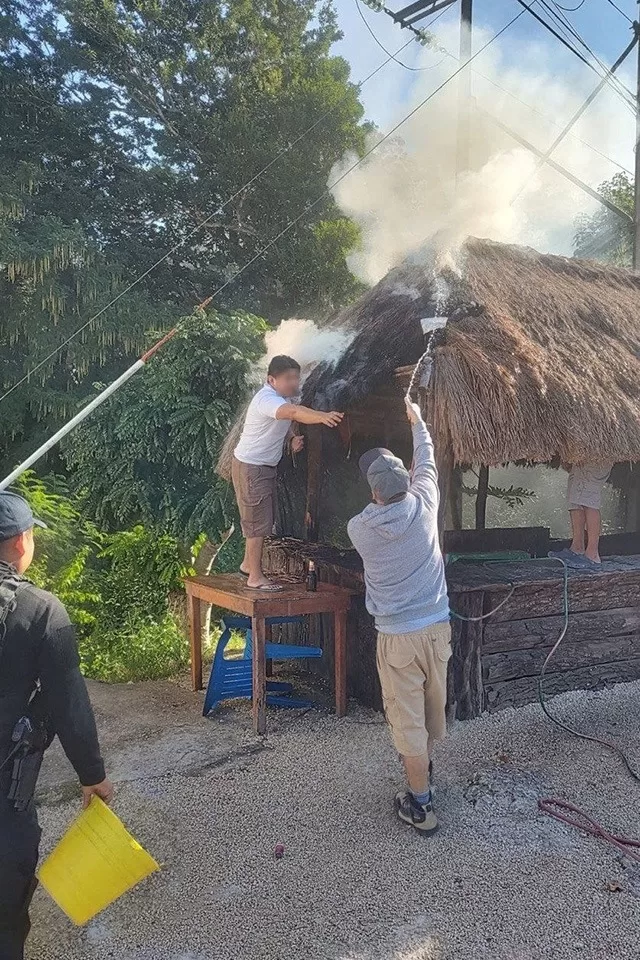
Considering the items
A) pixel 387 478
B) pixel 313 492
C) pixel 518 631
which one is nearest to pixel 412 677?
pixel 387 478

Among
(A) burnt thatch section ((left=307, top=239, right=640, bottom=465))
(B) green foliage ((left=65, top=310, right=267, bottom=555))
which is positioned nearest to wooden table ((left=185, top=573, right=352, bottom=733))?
(A) burnt thatch section ((left=307, top=239, right=640, bottom=465))

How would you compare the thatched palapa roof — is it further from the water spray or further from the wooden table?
the wooden table

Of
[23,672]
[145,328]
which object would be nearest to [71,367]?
[145,328]

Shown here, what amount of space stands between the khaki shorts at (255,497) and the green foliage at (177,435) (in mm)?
2913

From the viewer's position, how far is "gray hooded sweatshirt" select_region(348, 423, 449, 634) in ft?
11.7

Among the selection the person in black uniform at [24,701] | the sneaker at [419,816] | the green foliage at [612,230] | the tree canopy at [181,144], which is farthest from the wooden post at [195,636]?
the green foliage at [612,230]

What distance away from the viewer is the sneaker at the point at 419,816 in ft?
12.0

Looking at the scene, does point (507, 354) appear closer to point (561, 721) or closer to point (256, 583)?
point (256, 583)

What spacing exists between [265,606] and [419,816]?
1.71m

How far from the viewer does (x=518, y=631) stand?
17.4 ft

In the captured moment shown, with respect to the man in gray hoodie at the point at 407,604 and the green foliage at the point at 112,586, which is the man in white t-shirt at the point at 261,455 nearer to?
the man in gray hoodie at the point at 407,604

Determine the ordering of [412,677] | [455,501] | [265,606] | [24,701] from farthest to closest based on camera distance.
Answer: [455,501], [265,606], [412,677], [24,701]

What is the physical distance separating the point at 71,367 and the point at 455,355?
30.8ft

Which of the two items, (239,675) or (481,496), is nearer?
(239,675)
